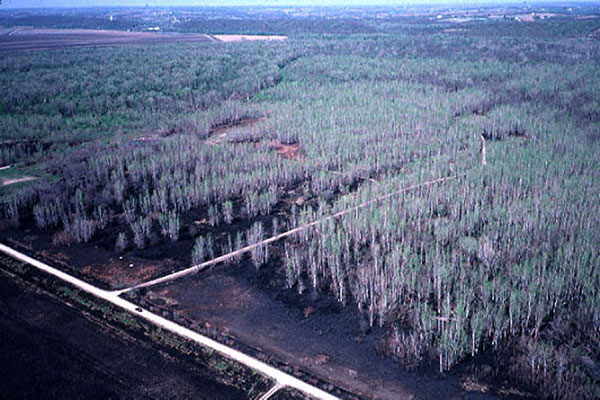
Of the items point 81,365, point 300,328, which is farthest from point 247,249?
point 81,365

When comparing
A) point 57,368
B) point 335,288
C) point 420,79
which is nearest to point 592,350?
point 335,288

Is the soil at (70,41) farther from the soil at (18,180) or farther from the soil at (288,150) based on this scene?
the soil at (288,150)

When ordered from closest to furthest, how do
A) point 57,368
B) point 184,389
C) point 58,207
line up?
point 184,389, point 57,368, point 58,207

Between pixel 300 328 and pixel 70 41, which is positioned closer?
pixel 300 328

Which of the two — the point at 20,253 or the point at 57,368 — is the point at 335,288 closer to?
the point at 57,368

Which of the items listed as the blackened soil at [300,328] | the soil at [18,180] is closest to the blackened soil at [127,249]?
the blackened soil at [300,328]

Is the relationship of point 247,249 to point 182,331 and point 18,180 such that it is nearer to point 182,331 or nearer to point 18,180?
point 182,331

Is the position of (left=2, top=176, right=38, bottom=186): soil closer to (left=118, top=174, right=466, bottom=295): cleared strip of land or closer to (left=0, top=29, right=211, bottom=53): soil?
(left=118, top=174, right=466, bottom=295): cleared strip of land
